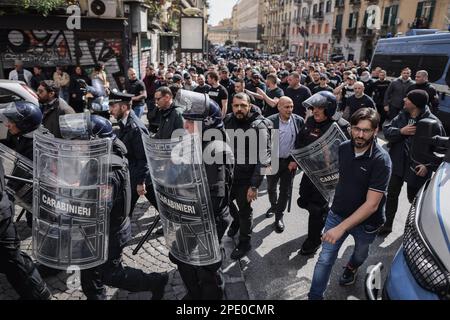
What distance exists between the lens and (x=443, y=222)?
1923mm

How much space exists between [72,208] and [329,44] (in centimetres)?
4303

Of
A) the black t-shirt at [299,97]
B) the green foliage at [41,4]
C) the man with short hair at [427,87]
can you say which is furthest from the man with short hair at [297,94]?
the green foliage at [41,4]

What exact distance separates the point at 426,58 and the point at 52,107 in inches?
383

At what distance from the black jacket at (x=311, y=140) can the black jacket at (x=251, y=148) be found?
0.43 meters

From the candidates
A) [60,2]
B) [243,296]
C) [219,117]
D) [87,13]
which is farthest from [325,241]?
[87,13]

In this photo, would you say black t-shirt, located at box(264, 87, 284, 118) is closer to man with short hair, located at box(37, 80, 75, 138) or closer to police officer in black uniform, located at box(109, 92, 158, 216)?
police officer in black uniform, located at box(109, 92, 158, 216)

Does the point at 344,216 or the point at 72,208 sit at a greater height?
the point at 72,208

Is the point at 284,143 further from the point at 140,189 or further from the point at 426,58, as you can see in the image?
the point at 426,58

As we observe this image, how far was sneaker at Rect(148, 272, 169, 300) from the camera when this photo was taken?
112 inches

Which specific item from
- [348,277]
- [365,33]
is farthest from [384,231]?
[365,33]

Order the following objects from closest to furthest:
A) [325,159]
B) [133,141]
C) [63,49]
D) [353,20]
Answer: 1. [325,159]
2. [133,141]
3. [63,49]
4. [353,20]

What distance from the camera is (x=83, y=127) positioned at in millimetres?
2545

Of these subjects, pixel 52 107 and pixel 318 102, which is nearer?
pixel 318 102
